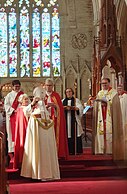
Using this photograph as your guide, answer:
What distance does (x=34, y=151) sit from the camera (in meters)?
7.36

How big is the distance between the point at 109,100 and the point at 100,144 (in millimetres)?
1012

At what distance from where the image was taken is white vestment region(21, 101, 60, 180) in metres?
7.34

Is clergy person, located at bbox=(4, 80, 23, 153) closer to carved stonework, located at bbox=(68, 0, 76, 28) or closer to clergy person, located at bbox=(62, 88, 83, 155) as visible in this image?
clergy person, located at bbox=(62, 88, 83, 155)

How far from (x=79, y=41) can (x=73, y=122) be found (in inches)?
531

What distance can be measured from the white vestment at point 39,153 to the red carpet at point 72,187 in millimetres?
183

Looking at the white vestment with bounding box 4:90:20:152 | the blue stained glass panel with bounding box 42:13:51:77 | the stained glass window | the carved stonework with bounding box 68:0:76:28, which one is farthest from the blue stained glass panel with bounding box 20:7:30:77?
the white vestment with bounding box 4:90:20:152

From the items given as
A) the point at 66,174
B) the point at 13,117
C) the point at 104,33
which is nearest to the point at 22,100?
the point at 13,117

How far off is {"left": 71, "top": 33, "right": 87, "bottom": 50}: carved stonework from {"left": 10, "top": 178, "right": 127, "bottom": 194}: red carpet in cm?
1555

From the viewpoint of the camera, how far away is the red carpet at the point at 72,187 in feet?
21.8

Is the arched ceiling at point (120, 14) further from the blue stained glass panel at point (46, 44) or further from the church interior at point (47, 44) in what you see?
the blue stained glass panel at point (46, 44)

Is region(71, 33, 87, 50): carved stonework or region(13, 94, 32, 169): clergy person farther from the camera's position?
region(71, 33, 87, 50): carved stonework

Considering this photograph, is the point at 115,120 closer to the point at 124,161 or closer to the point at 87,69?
the point at 124,161

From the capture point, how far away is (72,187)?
703 cm

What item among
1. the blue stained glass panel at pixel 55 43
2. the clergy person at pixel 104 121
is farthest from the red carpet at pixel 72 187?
the blue stained glass panel at pixel 55 43
